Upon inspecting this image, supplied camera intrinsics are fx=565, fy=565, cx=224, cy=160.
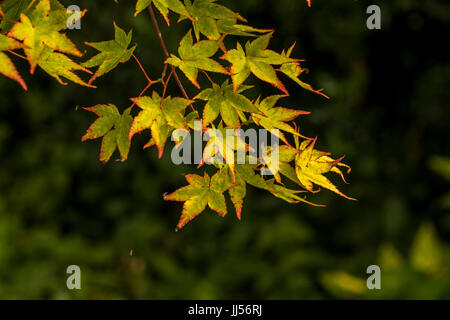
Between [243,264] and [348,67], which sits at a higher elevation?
[348,67]

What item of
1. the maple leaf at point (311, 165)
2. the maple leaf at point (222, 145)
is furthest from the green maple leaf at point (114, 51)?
the maple leaf at point (311, 165)

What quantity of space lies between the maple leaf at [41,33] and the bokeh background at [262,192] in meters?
2.00

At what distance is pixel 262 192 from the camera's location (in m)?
3.33

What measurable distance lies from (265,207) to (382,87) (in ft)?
3.28

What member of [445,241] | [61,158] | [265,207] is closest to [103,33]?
[61,158]

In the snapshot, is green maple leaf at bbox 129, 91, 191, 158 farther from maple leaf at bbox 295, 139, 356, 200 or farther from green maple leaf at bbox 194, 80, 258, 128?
maple leaf at bbox 295, 139, 356, 200

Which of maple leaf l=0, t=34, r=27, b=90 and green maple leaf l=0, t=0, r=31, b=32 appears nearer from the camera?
maple leaf l=0, t=34, r=27, b=90

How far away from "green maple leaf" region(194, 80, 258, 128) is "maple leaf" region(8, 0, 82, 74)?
22 centimetres

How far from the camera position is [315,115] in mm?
2967

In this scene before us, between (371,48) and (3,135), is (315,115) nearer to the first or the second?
(371,48)

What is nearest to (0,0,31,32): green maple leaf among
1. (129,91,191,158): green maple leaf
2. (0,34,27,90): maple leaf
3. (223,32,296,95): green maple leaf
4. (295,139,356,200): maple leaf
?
(0,34,27,90): maple leaf

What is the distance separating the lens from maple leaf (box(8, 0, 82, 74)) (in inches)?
34.0

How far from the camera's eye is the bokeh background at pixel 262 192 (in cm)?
295

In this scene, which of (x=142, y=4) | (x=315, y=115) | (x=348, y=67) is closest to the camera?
(x=142, y=4)
